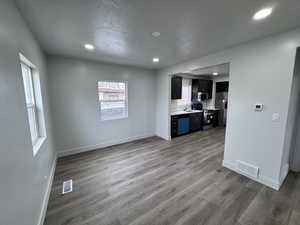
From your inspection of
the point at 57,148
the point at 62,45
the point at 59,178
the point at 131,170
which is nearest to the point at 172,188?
the point at 131,170

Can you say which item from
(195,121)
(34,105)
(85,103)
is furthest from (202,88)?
(34,105)

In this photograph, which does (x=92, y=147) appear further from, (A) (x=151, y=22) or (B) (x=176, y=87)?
(B) (x=176, y=87)

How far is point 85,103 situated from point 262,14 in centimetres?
382

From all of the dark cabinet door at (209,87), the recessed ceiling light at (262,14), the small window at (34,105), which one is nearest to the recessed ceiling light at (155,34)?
the recessed ceiling light at (262,14)

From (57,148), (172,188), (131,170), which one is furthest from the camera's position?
(57,148)

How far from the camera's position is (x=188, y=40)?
2199 mm

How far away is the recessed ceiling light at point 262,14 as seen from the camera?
1.43 metres

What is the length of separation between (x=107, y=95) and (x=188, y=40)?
8.74ft

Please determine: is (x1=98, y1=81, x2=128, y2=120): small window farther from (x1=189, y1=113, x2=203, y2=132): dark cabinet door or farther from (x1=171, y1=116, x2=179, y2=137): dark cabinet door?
(x1=189, y1=113, x2=203, y2=132): dark cabinet door

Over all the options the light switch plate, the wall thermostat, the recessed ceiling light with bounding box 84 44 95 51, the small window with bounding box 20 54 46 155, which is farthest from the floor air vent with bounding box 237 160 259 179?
the recessed ceiling light with bounding box 84 44 95 51

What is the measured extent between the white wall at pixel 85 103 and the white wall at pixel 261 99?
101 inches

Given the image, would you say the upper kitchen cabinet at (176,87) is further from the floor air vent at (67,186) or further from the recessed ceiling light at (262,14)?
the floor air vent at (67,186)

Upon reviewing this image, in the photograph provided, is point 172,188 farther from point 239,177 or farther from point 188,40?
point 188,40

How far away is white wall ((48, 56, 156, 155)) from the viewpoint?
3143 millimetres
